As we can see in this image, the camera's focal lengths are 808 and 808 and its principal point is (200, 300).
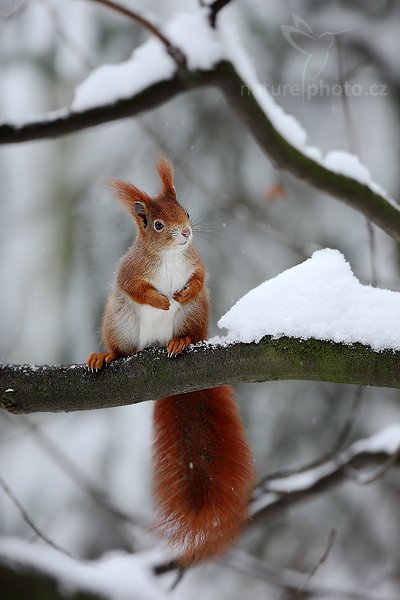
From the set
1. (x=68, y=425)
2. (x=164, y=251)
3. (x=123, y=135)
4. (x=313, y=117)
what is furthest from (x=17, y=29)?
(x=164, y=251)

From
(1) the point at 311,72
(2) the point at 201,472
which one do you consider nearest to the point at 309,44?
(1) the point at 311,72

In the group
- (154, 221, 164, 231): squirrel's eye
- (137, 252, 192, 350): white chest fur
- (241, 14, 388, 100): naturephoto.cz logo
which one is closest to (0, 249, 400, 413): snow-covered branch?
(137, 252, 192, 350): white chest fur

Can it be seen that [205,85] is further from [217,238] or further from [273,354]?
[217,238]

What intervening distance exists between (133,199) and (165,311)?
321mm

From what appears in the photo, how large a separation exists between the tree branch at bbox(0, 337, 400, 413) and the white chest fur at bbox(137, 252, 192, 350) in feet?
1.06

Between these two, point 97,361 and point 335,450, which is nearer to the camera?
point 97,361

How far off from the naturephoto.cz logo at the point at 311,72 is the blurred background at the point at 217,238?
0.02m

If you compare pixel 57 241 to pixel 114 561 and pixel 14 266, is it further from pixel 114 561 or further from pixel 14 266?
pixel 114 561

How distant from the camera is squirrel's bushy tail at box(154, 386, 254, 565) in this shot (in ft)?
6.09

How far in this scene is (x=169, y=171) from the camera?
7.20 feet

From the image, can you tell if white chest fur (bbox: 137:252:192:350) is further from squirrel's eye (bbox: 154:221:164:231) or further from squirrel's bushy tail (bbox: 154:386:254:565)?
squirrel's bushy tail (bbox: 154:386:254:565)

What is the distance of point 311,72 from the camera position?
3.76 m

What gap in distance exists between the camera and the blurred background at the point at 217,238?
374 cm

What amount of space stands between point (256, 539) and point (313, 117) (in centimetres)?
212
